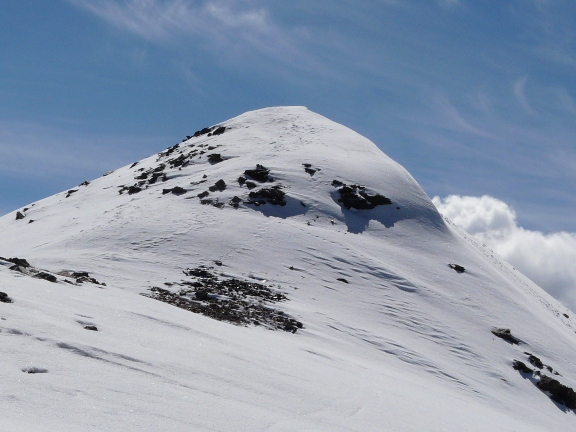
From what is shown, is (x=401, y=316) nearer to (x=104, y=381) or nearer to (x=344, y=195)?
(x=344, y=195)

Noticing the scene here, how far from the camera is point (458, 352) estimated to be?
2259cm

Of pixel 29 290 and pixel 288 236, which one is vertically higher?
pixel 288 236

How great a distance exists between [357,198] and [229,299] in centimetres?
1738

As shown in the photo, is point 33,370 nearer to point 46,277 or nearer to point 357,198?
point 46,277

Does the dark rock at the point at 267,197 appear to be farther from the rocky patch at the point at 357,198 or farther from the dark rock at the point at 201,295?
the dark rock at the point at 201,295

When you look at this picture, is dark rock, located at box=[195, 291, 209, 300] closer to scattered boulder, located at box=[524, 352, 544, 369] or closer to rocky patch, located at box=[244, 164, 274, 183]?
scattered boulder, located at box=[524, 352, 544, 369]

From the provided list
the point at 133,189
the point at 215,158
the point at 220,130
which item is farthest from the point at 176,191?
the point at 220,130

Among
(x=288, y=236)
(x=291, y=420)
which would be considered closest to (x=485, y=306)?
(x=288, y=236)

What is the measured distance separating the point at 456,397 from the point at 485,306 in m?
12.3

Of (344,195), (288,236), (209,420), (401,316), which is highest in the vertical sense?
(344,195)

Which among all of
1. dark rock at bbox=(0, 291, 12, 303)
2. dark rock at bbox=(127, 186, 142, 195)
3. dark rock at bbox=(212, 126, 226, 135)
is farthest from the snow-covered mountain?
dark rock at bbox=(212, 126, 226, 135)

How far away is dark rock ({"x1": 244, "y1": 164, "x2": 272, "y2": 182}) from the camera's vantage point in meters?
36.6

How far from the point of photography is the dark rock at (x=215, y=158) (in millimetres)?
42331

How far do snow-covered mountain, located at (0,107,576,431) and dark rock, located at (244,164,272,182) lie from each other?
0.31m
